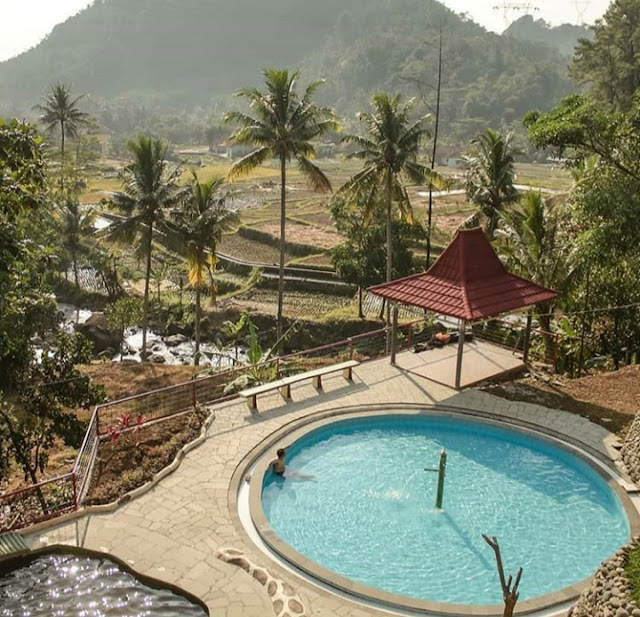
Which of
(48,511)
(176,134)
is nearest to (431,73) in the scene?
(176,134)

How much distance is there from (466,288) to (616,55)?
26978 mm

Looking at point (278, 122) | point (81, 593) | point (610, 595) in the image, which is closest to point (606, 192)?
point (610, 595)

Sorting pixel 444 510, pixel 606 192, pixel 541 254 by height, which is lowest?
pixel 444 510

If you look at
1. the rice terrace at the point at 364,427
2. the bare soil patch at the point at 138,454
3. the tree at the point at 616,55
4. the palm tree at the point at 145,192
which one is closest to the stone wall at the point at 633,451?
the rice terrace at the point at 364,427

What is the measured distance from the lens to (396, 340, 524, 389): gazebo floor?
17.7 m

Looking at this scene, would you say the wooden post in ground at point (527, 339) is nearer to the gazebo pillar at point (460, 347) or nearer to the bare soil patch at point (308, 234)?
the gazebo pillar at point (460, 347)

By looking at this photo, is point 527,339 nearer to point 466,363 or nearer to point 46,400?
point 466,363

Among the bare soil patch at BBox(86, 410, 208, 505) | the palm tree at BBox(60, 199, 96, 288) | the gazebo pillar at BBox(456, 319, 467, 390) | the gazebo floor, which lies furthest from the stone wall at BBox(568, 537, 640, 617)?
the palm tree at BBox(60, 199, 96, 288)

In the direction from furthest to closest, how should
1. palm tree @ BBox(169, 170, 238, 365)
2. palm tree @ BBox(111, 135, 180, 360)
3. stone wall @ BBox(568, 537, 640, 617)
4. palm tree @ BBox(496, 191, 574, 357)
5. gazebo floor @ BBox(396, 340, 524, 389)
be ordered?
palm tree @ BBox(169, 170, 238, 365), palm tree @ BBox(111, 135, 180, 360), palm tree @ BBox(496, 191, 574, 357), gazebo floor @ BBox(396, 340, 524, 389), stone wall @ BBox(568, 537, 640, 617)

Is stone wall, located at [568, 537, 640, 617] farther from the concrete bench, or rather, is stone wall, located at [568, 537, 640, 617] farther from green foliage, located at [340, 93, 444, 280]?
green foliage, located at [340, 93, 444, 280]

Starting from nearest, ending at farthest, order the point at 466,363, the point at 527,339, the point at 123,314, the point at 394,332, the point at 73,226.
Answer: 1. the point at 394,332
2. the point at 527,339
3. the point at 466,363
4. the point at 123,314
5. the point at 73,226

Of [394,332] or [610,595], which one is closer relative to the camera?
[610,595]

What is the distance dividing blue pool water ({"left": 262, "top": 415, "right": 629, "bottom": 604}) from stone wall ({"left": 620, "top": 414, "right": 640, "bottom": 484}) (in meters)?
0.64

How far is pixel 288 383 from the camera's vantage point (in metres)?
16.4
